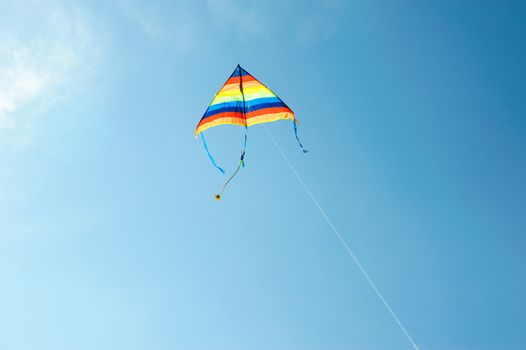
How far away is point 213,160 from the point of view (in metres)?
11.9

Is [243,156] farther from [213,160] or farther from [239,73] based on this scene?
[239,73]

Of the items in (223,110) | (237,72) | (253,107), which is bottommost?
(253,107)

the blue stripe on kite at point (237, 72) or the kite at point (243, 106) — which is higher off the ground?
the blue stripe on kite at point (237, 72)

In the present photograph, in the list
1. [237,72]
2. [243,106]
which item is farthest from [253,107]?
[237,72]

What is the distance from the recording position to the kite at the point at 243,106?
1339 cm

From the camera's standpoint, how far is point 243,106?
13680 mm

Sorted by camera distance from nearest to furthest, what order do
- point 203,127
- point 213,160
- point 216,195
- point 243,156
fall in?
point 216,195, point 243,156, point 213,160, point 203,127

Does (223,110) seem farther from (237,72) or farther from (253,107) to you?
(237,72)

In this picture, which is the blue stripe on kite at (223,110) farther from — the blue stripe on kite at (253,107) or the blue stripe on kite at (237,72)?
the blue stripe on kite at (237,72)

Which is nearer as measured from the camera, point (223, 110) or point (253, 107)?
point (223, 110)

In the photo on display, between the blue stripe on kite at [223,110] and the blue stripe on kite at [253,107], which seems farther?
the blue stripe on kite at [253,107]

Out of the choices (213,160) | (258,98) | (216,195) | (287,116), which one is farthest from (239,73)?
(216,195)

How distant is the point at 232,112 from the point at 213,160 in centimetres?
261

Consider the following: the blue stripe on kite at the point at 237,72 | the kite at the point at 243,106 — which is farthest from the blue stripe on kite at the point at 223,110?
the blue stripe on kite at the point at 237,72
